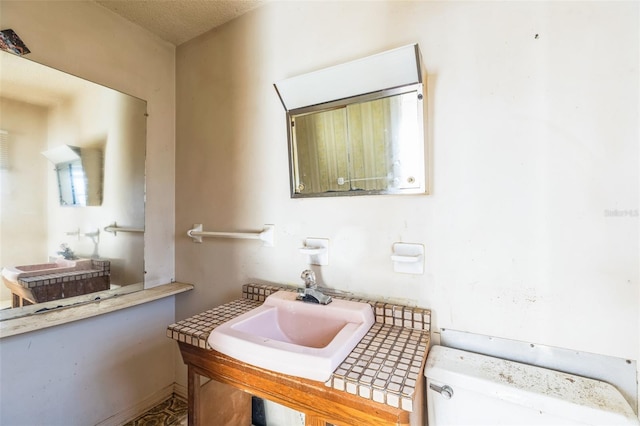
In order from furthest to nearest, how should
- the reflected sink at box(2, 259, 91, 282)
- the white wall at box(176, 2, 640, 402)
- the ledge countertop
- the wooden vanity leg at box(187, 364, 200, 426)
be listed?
the reflected sink at box(2, 259, 91, 282) < the wooden vanity leg at box(187, 364, 200, 426) < the white wall at box(176, 2, 640, 402) < the ledge countertop

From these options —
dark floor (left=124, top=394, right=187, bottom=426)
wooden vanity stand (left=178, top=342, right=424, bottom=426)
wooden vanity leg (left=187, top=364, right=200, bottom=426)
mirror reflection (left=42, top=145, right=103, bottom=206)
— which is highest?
mirror reflection (left=42, top=145, right=103, bottom=206)

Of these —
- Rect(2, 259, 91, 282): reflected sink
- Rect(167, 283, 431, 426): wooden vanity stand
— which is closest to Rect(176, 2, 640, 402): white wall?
Rect(167, 283, 431, 426): wooden vanity stand

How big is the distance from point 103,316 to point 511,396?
63.1 inches

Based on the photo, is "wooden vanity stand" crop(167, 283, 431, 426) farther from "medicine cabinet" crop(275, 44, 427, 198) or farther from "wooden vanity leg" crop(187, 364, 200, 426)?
"medicine cabinet" crop(275, 44, 427, 198)

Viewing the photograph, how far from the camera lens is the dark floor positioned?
1.34 meters

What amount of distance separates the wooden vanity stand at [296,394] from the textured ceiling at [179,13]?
1.46 meters

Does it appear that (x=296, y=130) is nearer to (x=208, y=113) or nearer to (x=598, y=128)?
(x=208, y=113)

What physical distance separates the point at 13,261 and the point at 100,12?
1.17 metres

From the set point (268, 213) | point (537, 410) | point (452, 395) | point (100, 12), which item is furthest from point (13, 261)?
point (537, 410)

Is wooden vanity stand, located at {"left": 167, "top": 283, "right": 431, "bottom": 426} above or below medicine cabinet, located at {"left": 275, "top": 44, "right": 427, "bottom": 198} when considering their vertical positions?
below

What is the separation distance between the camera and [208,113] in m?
1.45

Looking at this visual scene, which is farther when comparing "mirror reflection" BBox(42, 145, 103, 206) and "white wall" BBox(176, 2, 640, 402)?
"mirror reflection" BBox(42, 145, 103, 206)

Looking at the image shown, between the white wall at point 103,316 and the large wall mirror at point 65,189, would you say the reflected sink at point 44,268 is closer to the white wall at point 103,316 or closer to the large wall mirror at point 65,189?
the large wall mirror at point 65,189

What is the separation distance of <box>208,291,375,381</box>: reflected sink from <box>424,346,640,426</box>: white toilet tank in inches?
10.2
